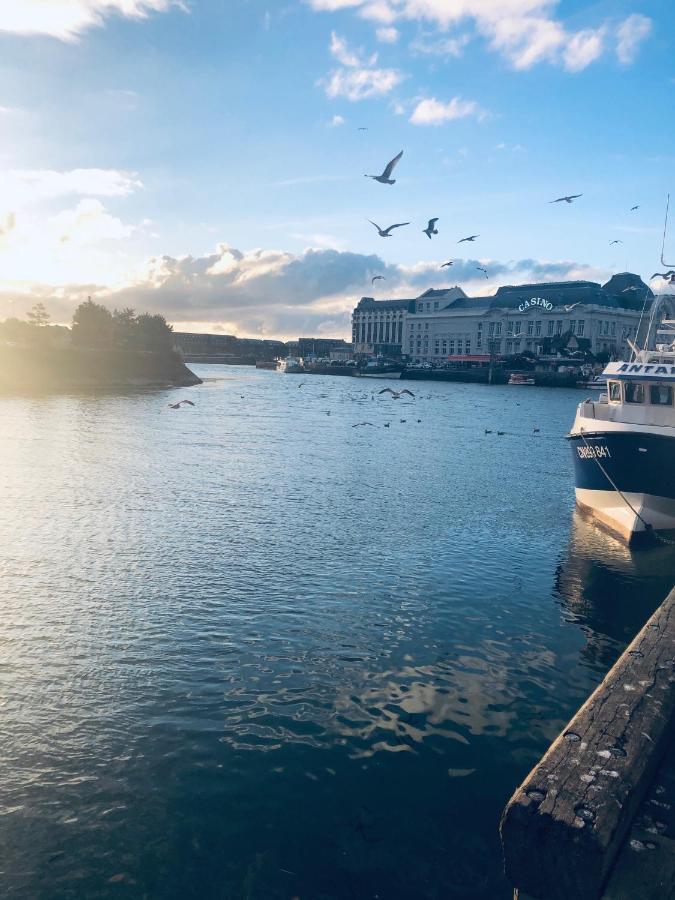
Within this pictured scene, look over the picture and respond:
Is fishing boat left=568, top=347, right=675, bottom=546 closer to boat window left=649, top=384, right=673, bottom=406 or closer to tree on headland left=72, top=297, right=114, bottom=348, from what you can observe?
boat window left=649, top=384, right=673, bottom=406

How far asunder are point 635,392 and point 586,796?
26.2m

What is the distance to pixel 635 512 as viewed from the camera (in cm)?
2778

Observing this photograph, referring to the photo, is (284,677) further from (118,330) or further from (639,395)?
(118,330)

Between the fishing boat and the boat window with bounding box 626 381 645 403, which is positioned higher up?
the boat window with bounding box 626 381 645 403

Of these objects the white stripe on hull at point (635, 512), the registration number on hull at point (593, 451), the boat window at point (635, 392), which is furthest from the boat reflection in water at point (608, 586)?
the boat window at point (635, 392)

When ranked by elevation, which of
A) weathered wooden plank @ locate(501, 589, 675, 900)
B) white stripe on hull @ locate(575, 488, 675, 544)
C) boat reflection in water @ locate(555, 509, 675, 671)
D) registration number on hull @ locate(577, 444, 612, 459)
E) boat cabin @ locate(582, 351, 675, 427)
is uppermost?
boat cabin @ locate(582, 351, 675, 427)

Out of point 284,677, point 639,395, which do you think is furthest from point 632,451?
point 284,677

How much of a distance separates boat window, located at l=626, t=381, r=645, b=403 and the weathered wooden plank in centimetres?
2309

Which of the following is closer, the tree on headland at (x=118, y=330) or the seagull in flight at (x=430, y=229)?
the seagull in flight at (x=430, y=229)

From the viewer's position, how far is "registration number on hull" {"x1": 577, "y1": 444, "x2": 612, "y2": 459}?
1145 inches

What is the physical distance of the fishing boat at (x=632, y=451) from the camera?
2744 cm

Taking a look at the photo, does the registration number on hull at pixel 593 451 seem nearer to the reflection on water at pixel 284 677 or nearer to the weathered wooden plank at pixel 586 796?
the reflection on water at pixel 284 677

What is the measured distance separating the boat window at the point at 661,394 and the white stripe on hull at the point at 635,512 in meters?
4.35

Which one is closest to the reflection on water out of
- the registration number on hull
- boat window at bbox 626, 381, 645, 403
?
the registration number on hull
